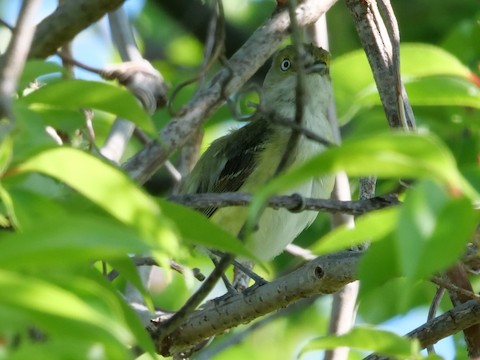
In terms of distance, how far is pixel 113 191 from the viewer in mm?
1700

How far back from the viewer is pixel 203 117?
366 cm

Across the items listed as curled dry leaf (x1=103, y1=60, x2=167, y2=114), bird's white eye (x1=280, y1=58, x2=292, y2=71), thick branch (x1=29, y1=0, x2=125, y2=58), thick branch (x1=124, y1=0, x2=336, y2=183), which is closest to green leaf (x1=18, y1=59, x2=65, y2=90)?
thick branch (x1=124, y1=0, x2=336, y2=183)

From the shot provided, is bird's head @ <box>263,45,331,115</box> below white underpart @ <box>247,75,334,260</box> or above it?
above

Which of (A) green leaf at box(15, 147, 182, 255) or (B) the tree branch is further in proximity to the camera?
(B) the tree branch

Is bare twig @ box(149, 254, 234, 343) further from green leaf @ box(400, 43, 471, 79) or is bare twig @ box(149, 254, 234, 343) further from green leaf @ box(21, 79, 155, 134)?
green leaf @ box(400, 43, 471, 79)

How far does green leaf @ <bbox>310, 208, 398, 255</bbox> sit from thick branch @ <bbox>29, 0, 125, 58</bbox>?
2.30 metres

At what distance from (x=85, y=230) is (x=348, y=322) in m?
3.31

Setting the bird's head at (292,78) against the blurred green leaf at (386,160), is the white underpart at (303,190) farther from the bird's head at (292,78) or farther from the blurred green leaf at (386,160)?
the blurred green leaf at (386,160)

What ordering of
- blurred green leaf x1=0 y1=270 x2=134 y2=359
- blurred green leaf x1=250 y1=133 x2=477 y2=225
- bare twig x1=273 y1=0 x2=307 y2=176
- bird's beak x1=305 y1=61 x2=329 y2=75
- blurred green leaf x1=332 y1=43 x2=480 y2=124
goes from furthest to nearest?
bird's beak x1=305 y1=61 x2=329 y2=75
blurred green leaf x1=332 y1=43 x2=480 y2=124
bare twig x1=273 y1=0 x2=307 y2=176
blurred green leaf x1=250 y1=133 x2=477 y2=225
blurred green leaf x1=0 y1=270 x2=134 y2=359

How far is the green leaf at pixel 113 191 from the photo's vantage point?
1.67 meters

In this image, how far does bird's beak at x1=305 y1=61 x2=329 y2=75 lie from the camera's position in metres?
5.66

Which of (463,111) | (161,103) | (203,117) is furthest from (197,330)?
(463,111)

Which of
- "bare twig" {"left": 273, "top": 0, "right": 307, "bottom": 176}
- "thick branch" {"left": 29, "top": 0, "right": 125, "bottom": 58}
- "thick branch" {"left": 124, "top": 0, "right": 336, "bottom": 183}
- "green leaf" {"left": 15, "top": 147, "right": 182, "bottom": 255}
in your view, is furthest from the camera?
"thick branch" {"left": 29, "top": 0, "right": 125, "bottom": 58}

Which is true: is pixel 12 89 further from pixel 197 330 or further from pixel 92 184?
pixel 197 330
